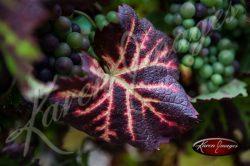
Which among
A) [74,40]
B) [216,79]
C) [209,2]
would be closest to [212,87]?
[216,79]

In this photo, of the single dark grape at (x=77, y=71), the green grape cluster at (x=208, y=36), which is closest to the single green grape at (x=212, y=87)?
the green grape cluster at (x=208, y=36)

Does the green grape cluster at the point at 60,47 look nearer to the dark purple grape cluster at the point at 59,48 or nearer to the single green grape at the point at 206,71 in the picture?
the dark purple grape cluster at the point at 59,48

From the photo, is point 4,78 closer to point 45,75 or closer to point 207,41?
point 45,75

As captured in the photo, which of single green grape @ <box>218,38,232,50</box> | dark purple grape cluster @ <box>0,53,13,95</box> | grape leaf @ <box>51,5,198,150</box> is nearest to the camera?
dark purple grape cluster @ <box>0,53,13,95</box>

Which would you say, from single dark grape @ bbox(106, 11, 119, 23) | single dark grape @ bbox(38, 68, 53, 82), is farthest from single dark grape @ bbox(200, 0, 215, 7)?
single dark grape @ bbox(38, 68, 53, 82)

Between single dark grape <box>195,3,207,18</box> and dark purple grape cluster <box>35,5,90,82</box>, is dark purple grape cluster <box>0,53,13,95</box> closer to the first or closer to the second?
dark purple grape cluster <box>35,5,90,82</box>

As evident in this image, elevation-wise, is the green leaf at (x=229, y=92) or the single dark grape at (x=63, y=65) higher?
the single dark grape at (x=63, y=65)
